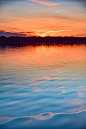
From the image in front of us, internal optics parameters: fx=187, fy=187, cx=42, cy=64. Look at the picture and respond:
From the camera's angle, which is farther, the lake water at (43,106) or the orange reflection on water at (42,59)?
the orange reflection on water at (42,59)

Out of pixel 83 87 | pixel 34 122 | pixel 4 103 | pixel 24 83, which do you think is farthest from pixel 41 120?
pixel 24 83

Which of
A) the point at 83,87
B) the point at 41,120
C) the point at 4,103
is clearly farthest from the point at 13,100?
the point at 83,87

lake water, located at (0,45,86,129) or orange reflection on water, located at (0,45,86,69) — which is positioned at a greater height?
orange reflection on water, located at (0,45,86,69)

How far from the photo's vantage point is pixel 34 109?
7637mm

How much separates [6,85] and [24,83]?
1223 millimetres

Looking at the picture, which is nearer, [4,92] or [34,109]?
[34,109]

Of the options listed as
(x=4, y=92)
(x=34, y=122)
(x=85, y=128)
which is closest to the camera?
(x=85, y=128)

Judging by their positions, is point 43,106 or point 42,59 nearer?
point 43,106

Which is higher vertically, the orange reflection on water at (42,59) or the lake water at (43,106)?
the orange reflection on water at (42,59)

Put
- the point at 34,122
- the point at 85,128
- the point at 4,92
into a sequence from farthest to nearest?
1. the point at 4,92
2. the point at 34,122
3. the point at 85,128

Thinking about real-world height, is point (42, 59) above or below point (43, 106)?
above

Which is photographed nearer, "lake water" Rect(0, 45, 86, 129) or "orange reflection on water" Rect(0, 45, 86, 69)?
"lake water" Rect(0, 45, 86, 129)

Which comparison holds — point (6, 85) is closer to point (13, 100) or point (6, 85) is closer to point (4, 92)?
point (4, 92)

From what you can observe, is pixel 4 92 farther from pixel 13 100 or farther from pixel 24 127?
pixel 24 127
